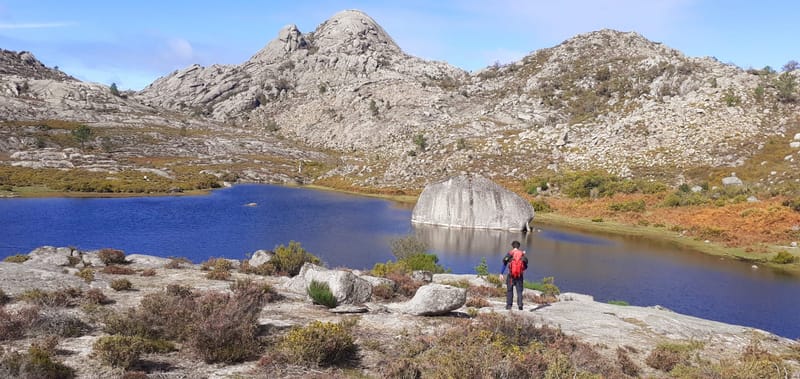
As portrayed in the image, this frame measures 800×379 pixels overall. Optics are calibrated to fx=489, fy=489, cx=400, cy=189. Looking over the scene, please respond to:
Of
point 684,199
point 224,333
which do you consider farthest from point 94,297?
point 684,199

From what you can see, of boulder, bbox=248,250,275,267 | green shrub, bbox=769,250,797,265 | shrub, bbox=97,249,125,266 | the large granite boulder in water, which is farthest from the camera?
the large granite boulder in water

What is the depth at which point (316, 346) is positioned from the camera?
1366 cm

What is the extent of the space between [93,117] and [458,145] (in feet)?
480

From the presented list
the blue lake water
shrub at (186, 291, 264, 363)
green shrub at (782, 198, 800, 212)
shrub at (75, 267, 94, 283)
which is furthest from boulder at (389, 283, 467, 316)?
green shrub at (782, 198, 800, 212)

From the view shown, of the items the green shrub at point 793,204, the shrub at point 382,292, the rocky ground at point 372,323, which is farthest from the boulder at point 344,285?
the green shrub at point 793,204

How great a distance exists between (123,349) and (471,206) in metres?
61.3

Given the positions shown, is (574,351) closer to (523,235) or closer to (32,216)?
(523,235)

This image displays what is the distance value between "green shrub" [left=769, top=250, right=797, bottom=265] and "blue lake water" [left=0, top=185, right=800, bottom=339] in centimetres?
351

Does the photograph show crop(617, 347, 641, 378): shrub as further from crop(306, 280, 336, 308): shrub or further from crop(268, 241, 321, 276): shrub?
crop(268, 241, 321, 276): shrub

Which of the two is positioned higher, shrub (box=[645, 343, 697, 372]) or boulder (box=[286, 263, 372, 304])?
boulder (box=[286, 263, 372, 304])

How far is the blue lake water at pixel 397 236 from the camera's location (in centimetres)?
3747

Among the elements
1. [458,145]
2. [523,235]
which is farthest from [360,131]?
[523,235]

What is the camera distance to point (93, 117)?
185500mm

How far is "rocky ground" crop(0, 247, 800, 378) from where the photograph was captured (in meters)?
13.2
